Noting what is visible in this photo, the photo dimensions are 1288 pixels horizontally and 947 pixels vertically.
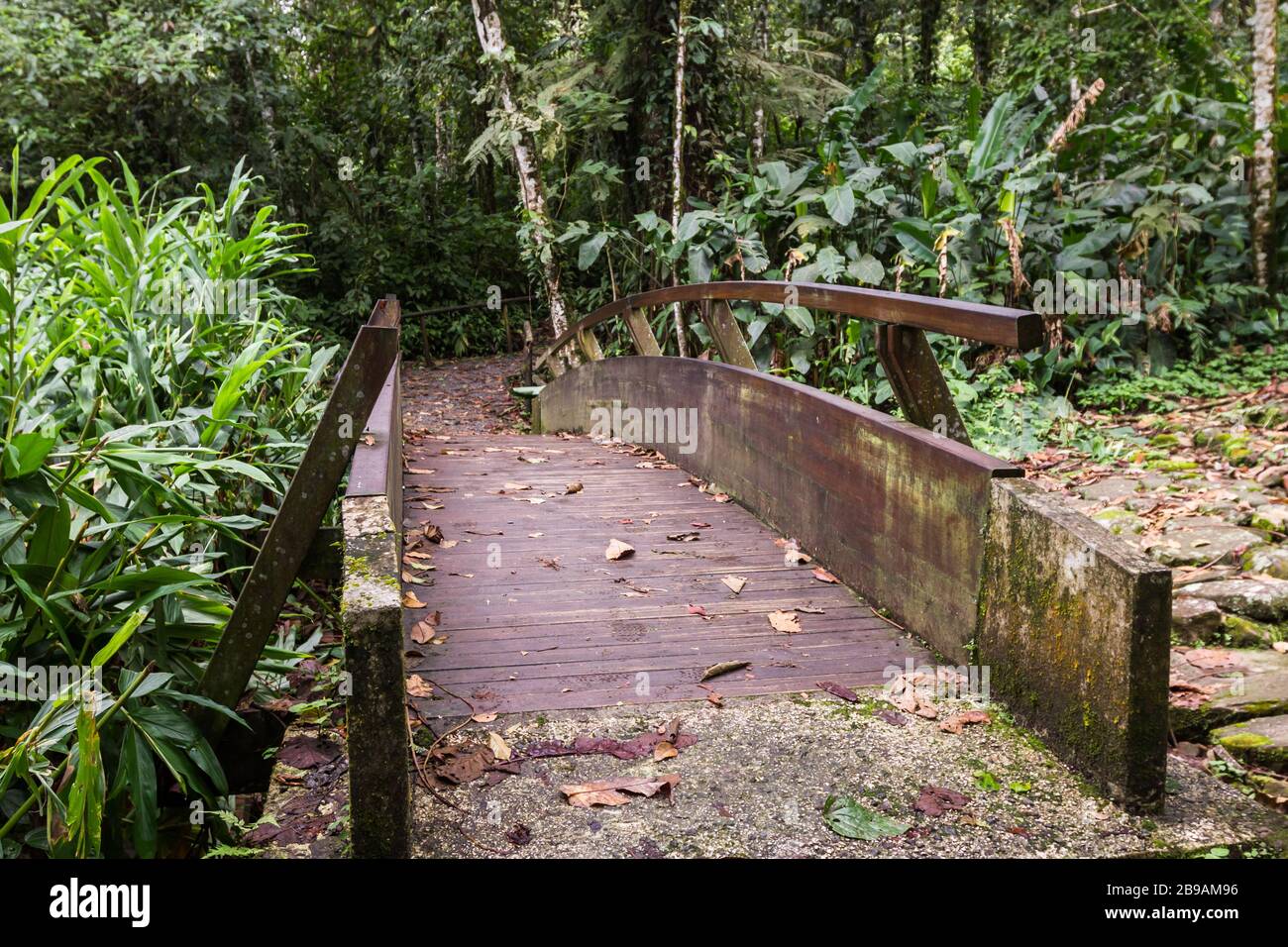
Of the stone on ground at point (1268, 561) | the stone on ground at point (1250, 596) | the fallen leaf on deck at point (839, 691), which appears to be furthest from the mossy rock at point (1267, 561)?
the fallen leaf on deck at point (839, 691)

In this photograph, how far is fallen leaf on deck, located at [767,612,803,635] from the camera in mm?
3949

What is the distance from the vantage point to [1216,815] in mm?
2545

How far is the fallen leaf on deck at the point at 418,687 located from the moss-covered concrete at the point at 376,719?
0.96 m

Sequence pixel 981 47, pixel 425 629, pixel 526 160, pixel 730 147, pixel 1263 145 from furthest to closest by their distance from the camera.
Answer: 1. pixel 981 47
2. pixel 526 160
3. pixel 730 147
4. pixel 1263 145
5. pixel 425 629

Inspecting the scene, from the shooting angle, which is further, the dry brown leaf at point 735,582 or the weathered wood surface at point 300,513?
the dry brown leaf at point 735,582

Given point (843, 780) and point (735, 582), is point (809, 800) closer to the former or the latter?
point (843, 780)

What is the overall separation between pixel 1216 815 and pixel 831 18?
19.3 metres

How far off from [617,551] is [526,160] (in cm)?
880

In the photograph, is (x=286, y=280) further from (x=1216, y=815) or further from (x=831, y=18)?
(x=1216, y=815)

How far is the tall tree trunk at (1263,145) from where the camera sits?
751 centimetres

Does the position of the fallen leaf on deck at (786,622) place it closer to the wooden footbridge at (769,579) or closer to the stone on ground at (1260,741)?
the wooden footbridge at (769,579)

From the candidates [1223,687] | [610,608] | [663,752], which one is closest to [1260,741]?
[1223,687]

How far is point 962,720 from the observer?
312 cm
